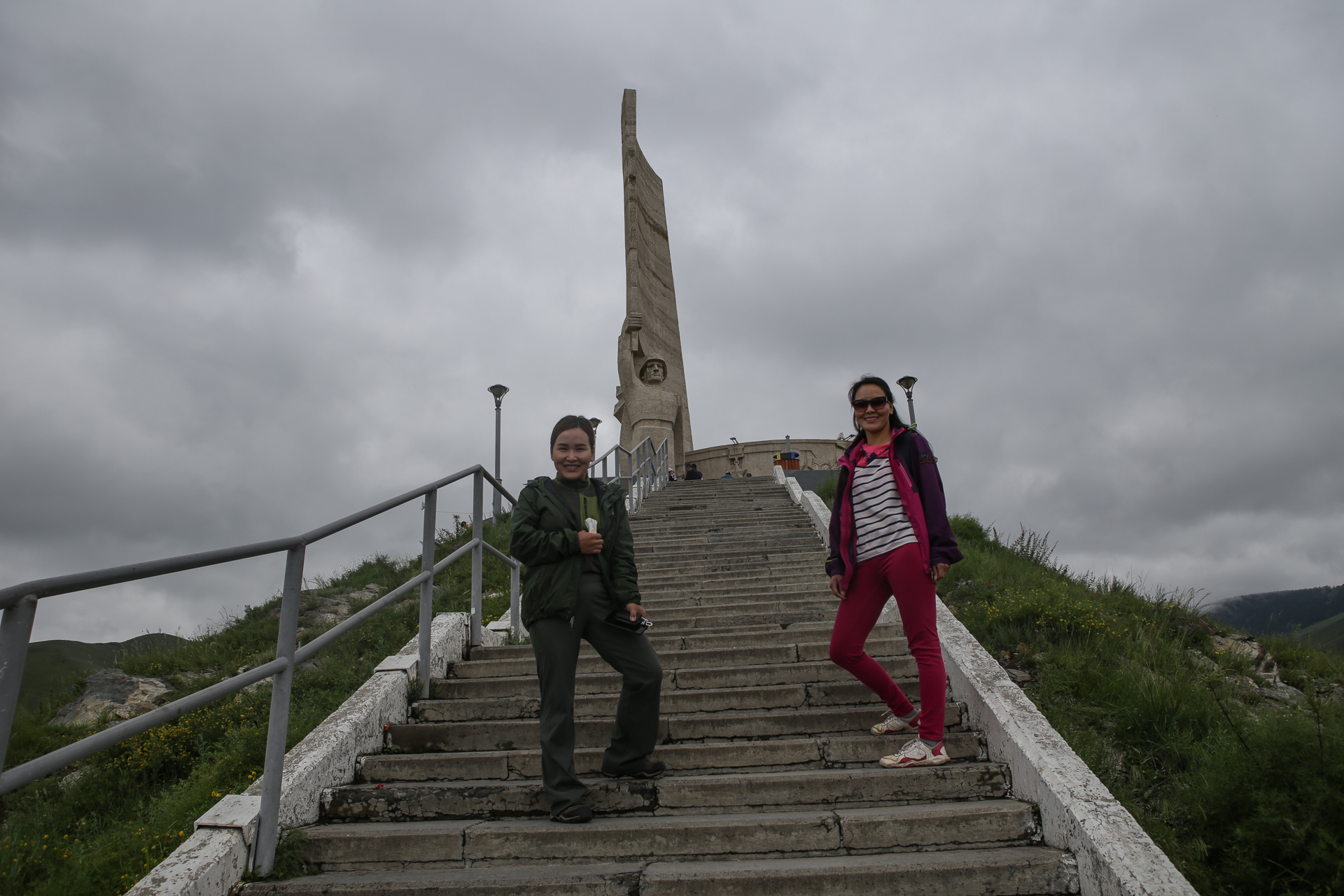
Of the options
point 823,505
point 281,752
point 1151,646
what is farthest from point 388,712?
point 823,505

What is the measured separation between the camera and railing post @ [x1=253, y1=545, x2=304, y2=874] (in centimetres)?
245

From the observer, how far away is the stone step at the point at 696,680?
3893 mm

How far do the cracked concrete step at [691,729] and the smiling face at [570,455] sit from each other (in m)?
1.24

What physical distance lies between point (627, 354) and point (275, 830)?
14.0 m

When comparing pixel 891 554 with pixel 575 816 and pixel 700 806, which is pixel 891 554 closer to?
pixel 700 806

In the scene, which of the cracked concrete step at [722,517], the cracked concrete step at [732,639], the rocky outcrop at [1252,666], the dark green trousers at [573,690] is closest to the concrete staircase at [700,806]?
the dark green trousers at [573,690]

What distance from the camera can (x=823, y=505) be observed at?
886cm

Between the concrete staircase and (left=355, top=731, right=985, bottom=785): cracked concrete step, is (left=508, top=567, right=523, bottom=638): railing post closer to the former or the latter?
the concrete staircase

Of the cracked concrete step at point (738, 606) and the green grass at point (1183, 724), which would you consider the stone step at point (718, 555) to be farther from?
the green grass at point (1183, 724)

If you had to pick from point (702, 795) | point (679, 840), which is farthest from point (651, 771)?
point (679, 840)

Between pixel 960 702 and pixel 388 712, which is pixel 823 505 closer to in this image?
pixel 960 702

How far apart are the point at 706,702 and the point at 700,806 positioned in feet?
2.82

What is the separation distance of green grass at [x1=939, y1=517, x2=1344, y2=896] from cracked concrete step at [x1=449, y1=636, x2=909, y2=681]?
83 cm

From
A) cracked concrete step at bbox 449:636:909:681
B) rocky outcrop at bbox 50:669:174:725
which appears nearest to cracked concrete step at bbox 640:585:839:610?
cracked concrete step at bbox 449:636:909:681
